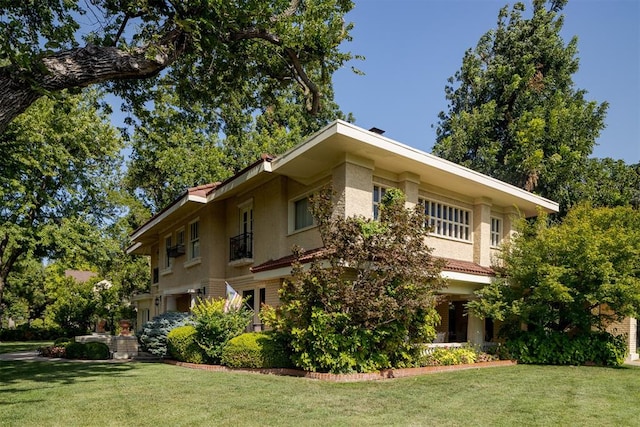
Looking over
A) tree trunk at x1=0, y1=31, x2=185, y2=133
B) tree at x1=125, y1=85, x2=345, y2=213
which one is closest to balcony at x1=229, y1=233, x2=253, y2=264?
tree trunk at x1=0, y1=31, x2=185, y2=133

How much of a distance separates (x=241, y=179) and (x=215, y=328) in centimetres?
552

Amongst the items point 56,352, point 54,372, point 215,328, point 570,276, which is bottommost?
point 56,352

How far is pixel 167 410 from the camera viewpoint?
7801 millimetres

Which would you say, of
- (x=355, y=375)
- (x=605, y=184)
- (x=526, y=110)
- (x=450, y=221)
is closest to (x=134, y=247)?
(x=450, y=221)

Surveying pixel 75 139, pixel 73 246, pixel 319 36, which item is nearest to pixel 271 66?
pixel 319 36

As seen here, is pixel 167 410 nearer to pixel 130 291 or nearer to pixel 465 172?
pixel 465 172

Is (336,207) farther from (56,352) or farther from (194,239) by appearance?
(56,352)

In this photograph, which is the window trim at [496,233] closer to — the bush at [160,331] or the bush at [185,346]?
the bush at [185,346]

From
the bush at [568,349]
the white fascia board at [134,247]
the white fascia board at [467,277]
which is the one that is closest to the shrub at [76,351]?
the white fascia board at [467,277]

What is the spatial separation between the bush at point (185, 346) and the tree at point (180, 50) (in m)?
6.68

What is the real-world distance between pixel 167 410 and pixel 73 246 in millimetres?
16490

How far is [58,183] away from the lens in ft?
79.5

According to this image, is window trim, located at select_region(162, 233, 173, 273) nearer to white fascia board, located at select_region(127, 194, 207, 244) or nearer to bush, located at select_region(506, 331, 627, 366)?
white fascia board, located at select_region(127, 194, 207, 244)

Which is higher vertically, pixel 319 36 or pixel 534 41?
pixel 534 41
